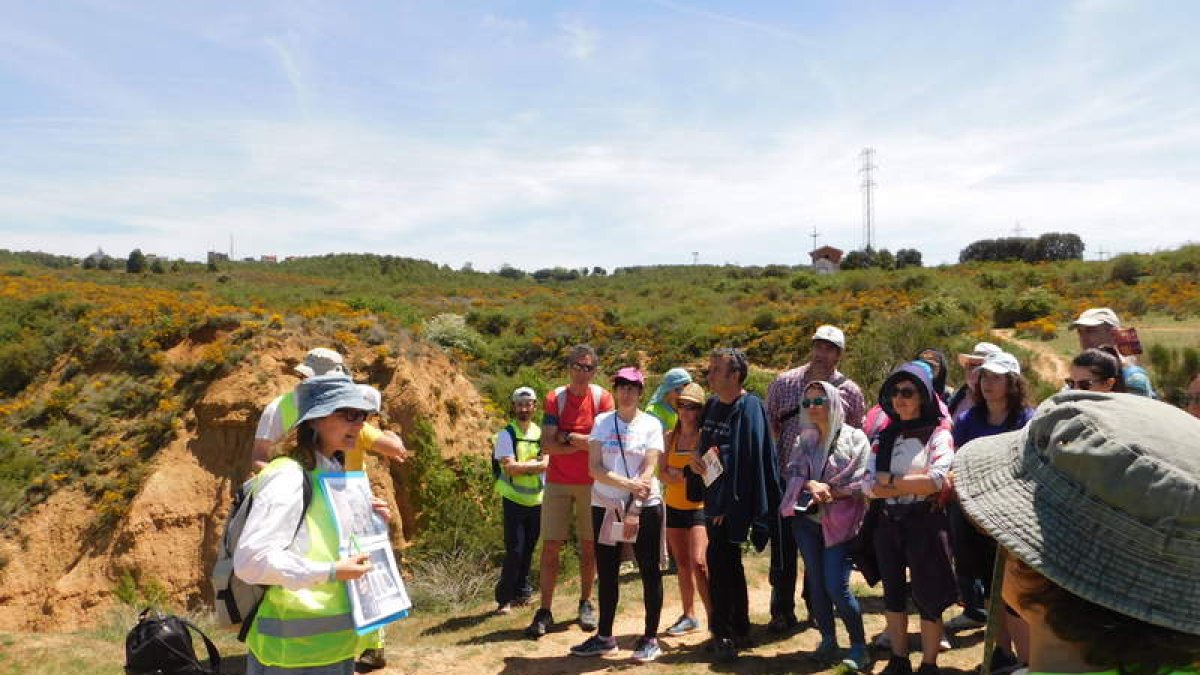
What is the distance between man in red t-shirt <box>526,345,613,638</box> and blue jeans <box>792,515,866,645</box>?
1801 millimetres

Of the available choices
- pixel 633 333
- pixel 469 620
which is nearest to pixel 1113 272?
pixel 633 333

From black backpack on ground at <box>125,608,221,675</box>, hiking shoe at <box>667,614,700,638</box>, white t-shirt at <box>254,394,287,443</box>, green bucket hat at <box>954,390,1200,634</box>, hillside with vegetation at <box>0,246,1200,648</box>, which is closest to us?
green bucket hat at <box>954,390,1200,634</box>

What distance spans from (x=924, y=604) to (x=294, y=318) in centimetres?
1077

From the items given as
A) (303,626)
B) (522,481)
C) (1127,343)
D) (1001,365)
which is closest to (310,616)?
(303,626)

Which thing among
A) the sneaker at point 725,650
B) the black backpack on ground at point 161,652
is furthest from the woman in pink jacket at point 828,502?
the black backpack on ground at point 161,652

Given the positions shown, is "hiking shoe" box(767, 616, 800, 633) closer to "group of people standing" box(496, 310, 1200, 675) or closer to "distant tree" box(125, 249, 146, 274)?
"group of people standing" box(496, 310, 1200, 675)

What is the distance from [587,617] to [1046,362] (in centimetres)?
1602

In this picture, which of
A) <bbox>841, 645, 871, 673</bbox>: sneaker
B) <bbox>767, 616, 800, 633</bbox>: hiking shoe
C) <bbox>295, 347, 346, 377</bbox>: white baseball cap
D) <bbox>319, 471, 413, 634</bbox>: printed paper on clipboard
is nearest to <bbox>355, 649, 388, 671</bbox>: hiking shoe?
<bbox>295, 347, 346, 377</bbox>: white baseball cap

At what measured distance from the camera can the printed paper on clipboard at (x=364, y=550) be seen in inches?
130

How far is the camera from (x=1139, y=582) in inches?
51.2

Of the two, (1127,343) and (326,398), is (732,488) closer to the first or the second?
(326,398)

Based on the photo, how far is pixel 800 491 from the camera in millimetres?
5363

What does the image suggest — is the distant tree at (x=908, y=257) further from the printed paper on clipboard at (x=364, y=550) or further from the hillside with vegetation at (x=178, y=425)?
the printed paper on clipboard at (x=364, y=550)

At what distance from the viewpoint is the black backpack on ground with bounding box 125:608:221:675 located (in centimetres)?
423
